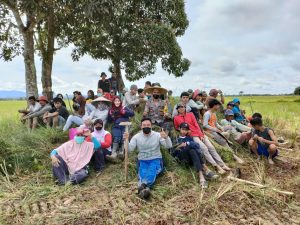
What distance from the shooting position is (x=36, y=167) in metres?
6.77

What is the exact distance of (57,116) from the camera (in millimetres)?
8531

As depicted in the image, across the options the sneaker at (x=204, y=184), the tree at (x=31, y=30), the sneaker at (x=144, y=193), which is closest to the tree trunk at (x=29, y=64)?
the tree at (x=31, y=30)

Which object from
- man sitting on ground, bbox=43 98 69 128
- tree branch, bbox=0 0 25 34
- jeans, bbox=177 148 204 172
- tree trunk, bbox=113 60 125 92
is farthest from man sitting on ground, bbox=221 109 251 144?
tree trunk, bbox=113 60 125 92

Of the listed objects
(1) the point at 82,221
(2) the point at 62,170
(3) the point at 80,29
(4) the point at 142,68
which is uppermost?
(3) the point at 80,29

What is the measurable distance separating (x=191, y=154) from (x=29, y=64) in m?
6.82

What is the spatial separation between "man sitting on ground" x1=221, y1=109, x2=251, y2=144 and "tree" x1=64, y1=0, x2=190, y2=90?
13.1 ft

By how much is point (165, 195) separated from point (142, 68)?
9049 millimetres

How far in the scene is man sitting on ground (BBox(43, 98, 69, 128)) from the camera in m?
8.48

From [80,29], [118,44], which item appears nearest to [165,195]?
[118,44]

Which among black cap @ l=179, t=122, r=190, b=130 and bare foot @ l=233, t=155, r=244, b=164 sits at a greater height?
black cap @ l=179, t=122, r=190, b=130

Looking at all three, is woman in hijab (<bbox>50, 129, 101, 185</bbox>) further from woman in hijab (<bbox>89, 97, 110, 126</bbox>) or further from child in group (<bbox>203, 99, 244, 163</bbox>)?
child in group (<bbox>203, 99, 244, 163</bbox>)

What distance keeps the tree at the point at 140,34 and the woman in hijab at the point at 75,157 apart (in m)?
4.16

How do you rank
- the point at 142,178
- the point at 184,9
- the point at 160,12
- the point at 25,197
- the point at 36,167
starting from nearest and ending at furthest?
1. the point at 25,197
2. the point at 142,178
3. the point at 36,167
4. the point at 160,12
5. the point at 184,9

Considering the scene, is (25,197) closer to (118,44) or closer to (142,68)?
(118,44)
